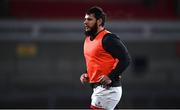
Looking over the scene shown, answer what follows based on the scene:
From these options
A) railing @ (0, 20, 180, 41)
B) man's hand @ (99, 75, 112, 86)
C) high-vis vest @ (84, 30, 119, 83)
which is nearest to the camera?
man's hand @ (99, 75, 112, 86)

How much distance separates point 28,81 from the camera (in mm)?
17297

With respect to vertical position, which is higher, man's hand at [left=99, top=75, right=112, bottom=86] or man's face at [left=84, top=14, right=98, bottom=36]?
man's face at [left=84, top=14, right=98, bottom=36]

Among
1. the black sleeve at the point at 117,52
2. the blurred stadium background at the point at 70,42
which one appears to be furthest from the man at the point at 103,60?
the blurred stadium background at the point at 70,42

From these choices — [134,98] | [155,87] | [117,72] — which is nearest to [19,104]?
[134,98]

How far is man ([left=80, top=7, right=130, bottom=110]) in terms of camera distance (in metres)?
5.77

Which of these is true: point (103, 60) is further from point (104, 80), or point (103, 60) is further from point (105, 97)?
point (105, 97)

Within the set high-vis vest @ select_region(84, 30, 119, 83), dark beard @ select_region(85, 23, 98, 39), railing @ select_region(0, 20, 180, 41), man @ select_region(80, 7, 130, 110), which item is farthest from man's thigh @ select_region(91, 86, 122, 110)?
railing @ select_region(0, 20, 180, 41)

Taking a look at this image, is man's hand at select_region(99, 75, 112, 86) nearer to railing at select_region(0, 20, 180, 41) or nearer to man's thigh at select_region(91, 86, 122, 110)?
man's thigh at select_region(91, 86, 122, 110)

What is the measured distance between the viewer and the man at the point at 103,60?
227 inches

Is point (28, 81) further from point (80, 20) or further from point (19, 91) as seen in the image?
point (80, 20)

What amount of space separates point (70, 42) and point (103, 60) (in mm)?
11993

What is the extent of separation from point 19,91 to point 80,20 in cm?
268

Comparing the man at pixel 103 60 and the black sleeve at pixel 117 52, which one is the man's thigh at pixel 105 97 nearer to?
the man at pixel 103 60

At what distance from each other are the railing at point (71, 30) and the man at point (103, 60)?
36.1 feet
